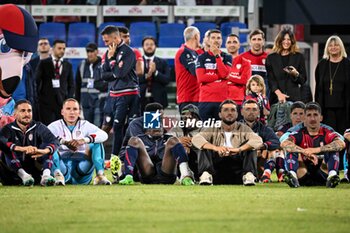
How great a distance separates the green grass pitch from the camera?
8.17m

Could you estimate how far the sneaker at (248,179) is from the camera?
40.4 feet

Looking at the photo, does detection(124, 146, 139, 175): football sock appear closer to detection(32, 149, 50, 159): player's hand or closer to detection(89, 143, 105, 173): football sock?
detection(89, 143, 105, 173): football sock

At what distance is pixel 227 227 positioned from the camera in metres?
8.14

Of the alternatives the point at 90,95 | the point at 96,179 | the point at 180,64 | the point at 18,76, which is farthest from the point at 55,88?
the point at 18,76

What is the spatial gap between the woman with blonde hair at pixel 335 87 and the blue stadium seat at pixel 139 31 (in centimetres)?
598

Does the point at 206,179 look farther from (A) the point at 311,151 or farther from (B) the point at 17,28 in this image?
(B) the point at 17,28

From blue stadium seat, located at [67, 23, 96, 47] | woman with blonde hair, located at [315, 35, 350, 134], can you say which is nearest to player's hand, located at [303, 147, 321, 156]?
woman with blonde hair, located at [315, 35, 350, 134]

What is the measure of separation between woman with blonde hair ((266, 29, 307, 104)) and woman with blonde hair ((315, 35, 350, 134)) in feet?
1.38

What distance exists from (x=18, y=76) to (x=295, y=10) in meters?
4.30

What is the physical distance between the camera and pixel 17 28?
1127 cm

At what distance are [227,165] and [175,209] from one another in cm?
332

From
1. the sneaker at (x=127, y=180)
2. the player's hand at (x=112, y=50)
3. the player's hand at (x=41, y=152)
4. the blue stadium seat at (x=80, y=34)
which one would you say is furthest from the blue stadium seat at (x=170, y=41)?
the player's hand at (x=41, y=152)

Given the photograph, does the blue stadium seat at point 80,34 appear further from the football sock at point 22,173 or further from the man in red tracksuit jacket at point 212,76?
the football sock at point 22,173

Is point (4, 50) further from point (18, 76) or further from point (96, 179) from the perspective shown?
point (96, 179)
